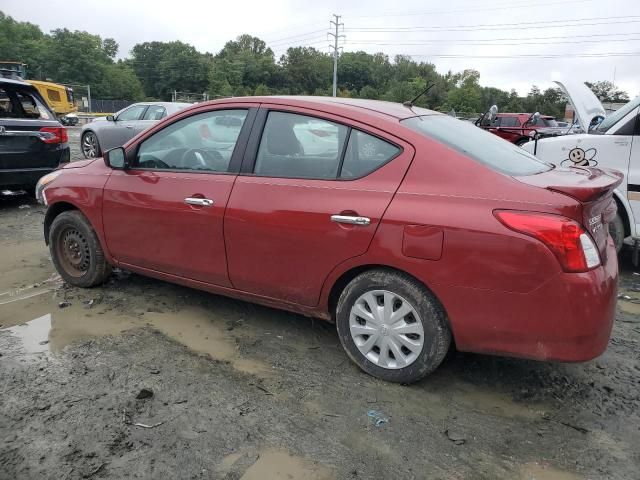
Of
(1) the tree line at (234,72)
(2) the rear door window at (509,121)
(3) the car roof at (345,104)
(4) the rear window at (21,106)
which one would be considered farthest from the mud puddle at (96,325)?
(1) the tree line at (234,72)

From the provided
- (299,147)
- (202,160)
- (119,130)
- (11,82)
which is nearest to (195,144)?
(202,160)

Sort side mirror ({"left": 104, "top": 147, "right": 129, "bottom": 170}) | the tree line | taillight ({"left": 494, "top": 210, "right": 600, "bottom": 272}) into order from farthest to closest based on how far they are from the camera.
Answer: the tree line
side mirror ({"left": 104, "top": 147, "right": 129, "bottom": 170})
taillight ({"left": 494, "top": 210, "right": 600, "bottom": 272})

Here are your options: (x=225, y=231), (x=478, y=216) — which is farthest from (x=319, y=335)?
(x=478, y=216)

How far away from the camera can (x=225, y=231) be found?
346cm

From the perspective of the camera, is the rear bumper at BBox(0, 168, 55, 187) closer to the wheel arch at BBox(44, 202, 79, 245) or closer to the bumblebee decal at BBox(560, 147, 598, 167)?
the wheel arch at BBox(44, 202, 79, 245)

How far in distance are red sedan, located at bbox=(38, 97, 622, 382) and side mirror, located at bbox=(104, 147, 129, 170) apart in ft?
0.06

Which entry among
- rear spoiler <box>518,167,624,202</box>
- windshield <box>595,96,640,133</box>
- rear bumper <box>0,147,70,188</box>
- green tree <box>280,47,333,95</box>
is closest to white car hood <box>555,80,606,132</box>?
windshield <box>595,96,640,133</box>

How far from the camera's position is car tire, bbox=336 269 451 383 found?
287 centimetres

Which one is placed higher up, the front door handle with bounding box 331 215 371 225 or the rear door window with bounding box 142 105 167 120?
the rear door window with bounding box 142 105 167 120

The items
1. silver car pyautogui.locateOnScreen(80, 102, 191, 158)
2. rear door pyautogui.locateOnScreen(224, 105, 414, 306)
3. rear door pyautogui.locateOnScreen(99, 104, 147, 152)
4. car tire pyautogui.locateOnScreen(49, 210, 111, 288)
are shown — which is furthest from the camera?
rear door pyautogui.locateOnScreen(99, 104, 147, 152)

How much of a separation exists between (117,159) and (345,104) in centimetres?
184

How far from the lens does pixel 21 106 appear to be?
24.8ft

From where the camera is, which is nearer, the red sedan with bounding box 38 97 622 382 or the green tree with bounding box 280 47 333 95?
A: the red sedan with bounding box 38 97 622 382

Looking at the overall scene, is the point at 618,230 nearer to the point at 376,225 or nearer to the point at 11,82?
the point at 376,225
